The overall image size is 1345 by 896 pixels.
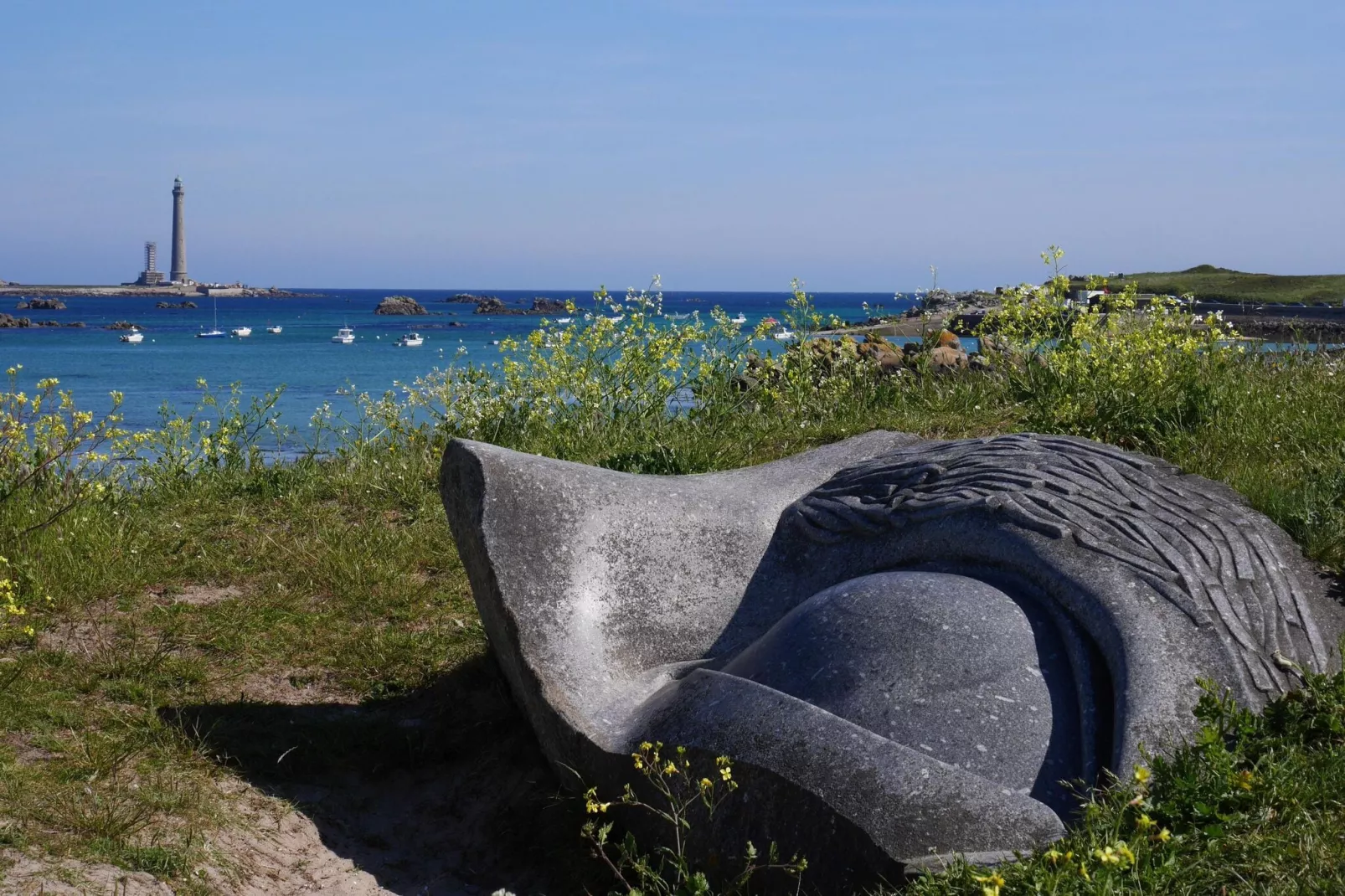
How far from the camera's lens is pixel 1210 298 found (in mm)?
30422

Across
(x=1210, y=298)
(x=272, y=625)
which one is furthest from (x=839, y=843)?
(x=1210, y=298)

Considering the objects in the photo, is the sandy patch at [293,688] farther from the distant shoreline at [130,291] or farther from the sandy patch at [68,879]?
the distant shoreline at [130,291]

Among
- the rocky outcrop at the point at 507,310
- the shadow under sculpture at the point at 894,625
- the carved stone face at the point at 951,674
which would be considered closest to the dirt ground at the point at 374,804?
the shadow under sculpture at the point at 894,625

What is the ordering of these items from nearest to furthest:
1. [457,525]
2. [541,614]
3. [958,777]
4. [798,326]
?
[958,777] < [541,614] < [457,525] < [798,326]

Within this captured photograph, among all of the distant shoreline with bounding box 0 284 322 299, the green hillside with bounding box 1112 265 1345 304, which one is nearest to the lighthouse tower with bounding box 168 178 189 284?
the distant shoreline with bounding box 0 284 322 299

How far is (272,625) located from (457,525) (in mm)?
1779

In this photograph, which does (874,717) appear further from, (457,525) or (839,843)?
(457,525)

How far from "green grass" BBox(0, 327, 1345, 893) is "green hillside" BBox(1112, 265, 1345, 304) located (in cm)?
2510

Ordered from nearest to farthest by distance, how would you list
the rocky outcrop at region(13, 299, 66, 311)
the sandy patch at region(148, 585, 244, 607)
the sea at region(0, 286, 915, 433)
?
the sandy patch at region(148, 585, 244, 607) < the sea at region(0, 286, 915, 433) < the rocky outcrop at region(13, 299, 66, 311)

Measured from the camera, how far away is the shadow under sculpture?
3.01m

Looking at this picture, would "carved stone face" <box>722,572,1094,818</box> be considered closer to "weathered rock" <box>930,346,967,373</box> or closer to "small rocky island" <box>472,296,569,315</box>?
"weathered rock" <box>930,346,967,373</box>

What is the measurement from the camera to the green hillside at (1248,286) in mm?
33031

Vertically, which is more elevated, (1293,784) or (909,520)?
(909,520)

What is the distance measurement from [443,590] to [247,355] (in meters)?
42.3
